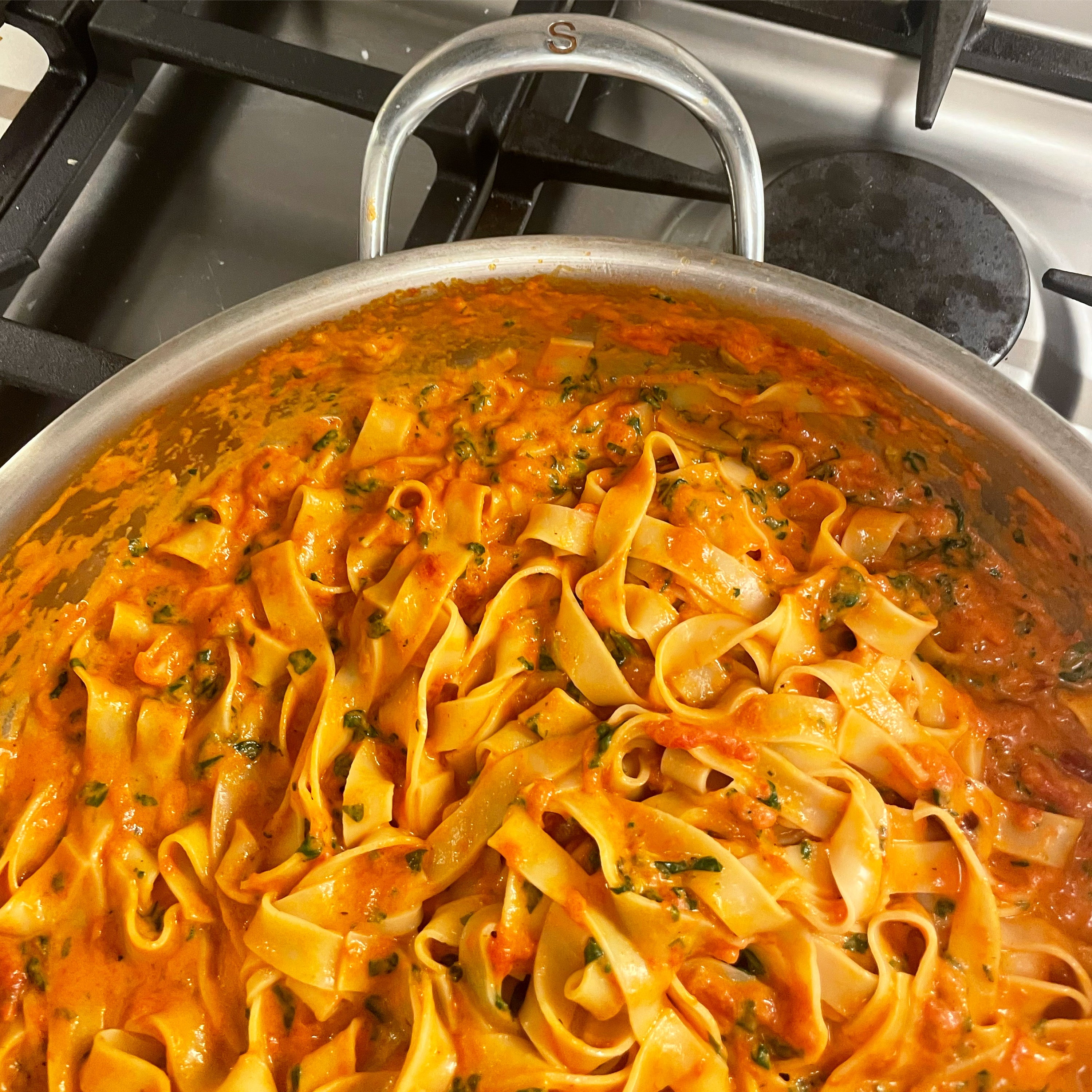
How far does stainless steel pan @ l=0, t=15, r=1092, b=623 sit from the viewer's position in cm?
200

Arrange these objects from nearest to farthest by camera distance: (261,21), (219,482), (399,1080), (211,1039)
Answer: (399,1080)
(211,1039)
(219,482)
(261,21)

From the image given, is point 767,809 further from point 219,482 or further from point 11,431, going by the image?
point 11,431

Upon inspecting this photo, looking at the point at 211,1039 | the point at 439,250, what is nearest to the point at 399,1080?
the point at 211,1039

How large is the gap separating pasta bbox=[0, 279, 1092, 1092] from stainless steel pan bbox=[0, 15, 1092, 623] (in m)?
0.07

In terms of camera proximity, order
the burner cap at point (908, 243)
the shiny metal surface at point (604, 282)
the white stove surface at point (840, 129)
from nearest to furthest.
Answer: the shiny metal surface at point (604, 282)
the burner cap at point (908, 243)
the white stove surface at point (840, 129)

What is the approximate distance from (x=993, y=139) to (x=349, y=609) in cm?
212

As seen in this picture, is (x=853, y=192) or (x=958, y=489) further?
(x=853, y=192)

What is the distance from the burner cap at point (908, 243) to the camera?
2.48 metres

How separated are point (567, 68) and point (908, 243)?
3.30ft

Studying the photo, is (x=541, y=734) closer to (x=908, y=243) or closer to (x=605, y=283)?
(x=605, y=283)

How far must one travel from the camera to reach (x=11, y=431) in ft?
8.50

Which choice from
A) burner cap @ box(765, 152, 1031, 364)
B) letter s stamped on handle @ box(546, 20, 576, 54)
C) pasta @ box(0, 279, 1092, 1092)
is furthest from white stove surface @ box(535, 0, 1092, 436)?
letter s stamped on handle @ box(546, 20, 576, 54)

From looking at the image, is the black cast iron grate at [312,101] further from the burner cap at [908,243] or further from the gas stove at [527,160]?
the burner cap at [908,243]

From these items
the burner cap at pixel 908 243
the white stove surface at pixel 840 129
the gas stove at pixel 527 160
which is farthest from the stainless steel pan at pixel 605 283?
the white stove surface at pixel 840 129
